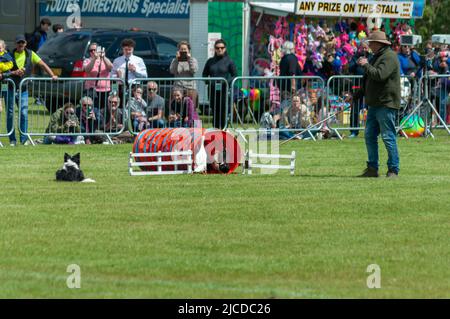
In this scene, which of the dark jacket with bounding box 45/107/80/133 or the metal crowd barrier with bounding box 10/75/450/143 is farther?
the metal crowd barrier with bounding box 10/75/450/143

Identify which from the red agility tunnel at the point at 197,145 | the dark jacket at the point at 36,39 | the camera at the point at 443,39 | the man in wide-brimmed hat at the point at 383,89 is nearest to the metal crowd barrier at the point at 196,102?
the camera at the point at 443,39

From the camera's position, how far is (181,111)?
22562 millimetres

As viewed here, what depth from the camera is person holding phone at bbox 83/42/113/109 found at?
22328 millimetres

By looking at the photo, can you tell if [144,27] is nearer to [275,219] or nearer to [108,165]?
[108,165]

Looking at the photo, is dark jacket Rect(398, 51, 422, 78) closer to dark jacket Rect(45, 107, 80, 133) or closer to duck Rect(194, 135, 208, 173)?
dark jacket Rect(45, 107, 80, 133)

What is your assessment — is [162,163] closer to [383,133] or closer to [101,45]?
[383,133]

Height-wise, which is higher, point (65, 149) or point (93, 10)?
point (93, 10)

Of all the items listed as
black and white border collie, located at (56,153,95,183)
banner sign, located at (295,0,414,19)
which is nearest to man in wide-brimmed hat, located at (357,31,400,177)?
black and white border collie, located at (56,153,95,183)

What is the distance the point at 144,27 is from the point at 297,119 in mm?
10551

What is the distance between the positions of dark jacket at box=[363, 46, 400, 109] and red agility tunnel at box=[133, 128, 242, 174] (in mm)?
2014

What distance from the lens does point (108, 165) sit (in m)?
18.2

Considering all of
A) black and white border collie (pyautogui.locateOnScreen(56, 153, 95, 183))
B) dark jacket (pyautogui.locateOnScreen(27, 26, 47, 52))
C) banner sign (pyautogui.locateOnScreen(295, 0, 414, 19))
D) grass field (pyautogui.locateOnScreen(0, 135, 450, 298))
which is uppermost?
banner sign (pyautogui.locateOnScreen(295, 0, 414, 19))

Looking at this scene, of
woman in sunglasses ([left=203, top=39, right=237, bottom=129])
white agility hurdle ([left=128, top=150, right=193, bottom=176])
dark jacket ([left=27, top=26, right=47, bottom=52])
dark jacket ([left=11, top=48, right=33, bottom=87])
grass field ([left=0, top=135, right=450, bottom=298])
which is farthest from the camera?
dark jacket ([left=27, top=26, right=47, bottom=52])
